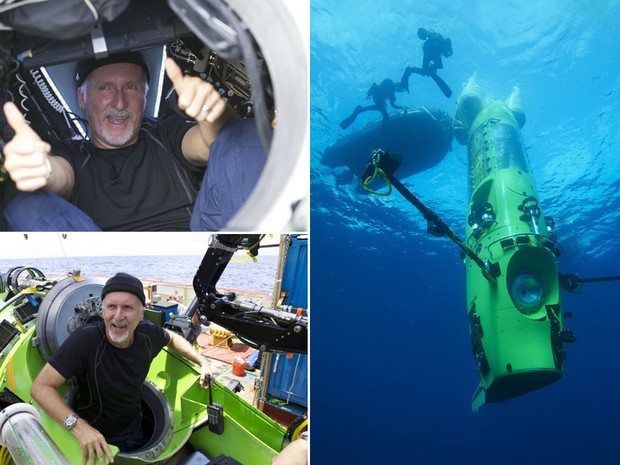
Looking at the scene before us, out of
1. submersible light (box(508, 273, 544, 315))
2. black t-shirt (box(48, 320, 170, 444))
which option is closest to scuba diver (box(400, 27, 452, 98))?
submersible light (box(508, 273, 544, 315))

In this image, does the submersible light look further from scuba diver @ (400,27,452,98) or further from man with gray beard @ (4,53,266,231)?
man with gray beard @ (4,53,266,231)

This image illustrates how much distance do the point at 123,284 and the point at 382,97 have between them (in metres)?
0.99

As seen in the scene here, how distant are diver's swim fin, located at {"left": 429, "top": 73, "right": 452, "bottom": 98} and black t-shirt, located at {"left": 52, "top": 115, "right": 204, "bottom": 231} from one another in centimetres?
87

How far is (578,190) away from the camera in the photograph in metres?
1.46

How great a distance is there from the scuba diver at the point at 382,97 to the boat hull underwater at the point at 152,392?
3.10 feet

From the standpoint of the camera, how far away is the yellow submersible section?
142 centimetres

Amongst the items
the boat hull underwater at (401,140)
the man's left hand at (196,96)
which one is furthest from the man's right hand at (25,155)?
the boat hull underwater at (401,140)

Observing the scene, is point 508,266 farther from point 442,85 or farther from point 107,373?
point 107,373

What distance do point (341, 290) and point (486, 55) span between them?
0.93m

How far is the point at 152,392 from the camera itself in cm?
135

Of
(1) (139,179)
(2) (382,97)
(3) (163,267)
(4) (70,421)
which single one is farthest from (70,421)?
(2) (382,97)

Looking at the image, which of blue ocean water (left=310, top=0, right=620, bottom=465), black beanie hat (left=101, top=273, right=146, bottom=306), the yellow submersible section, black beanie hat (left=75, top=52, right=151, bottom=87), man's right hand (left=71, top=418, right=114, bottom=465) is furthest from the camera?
the yellow submersible section

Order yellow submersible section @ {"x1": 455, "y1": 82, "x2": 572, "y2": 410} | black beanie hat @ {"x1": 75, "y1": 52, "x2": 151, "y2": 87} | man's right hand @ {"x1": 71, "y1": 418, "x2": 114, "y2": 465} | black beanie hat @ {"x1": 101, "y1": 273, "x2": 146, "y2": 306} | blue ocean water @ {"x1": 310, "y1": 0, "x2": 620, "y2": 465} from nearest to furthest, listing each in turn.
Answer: black beanie hat @ {"x1": 75, "y1": 52, "x2": 151, "y2": 87} < man's right hand @ {"x1": 71, "y1": 418, "x2": 114, "y2": 465} < black beanie hat @ {"x1": 101, "y1": 273, "x2": 146, "y2": 306} < blue ocean water @ {"x1": 310, "y1": 0, "x2": 620, "y2": 465} < yellow submersible section @ {"x1": 455, "y1": 82, "x2": 572, "y2": 410}

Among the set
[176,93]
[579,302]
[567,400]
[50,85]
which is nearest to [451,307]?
[579,302]
